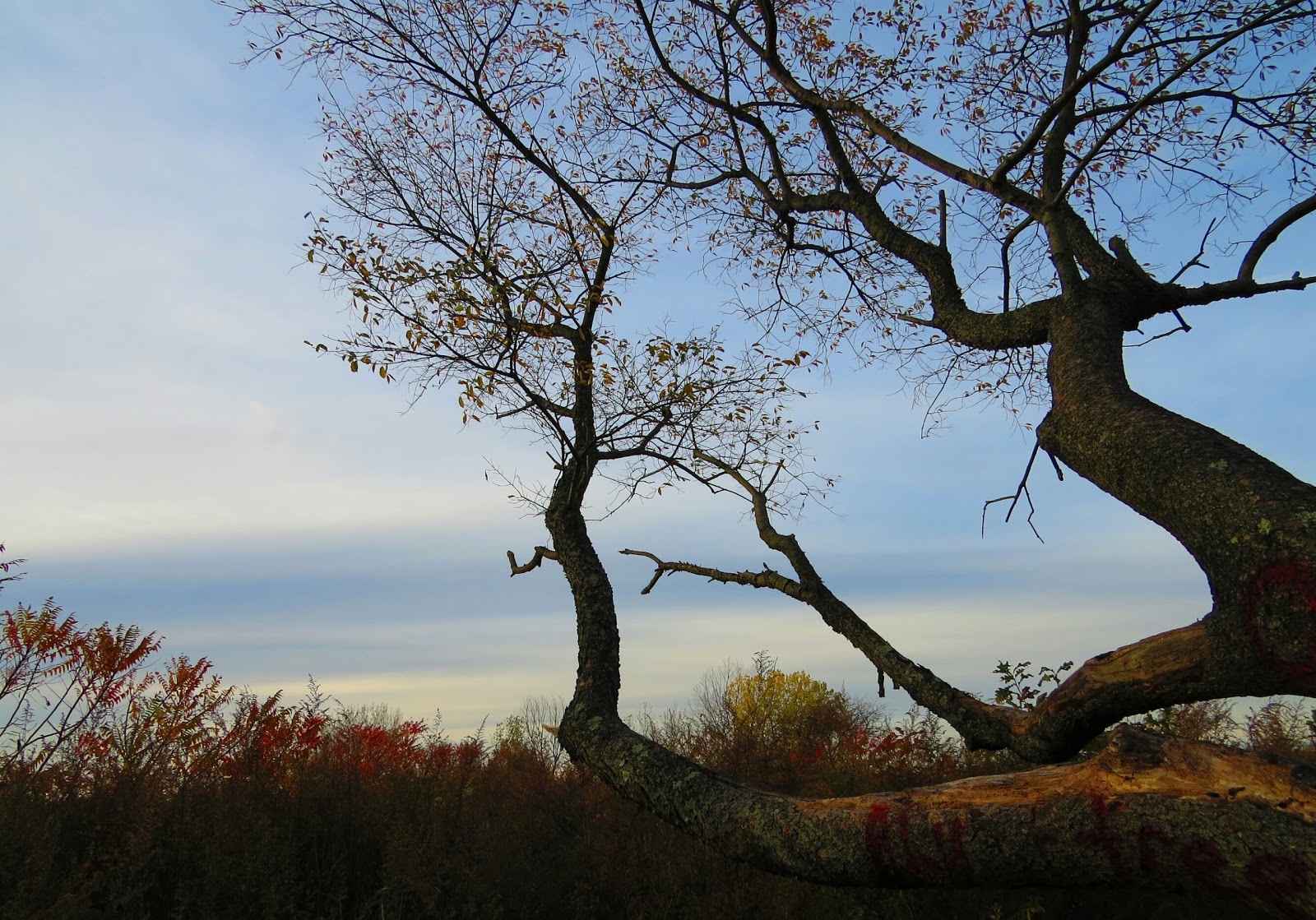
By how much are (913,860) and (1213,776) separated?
4.11 ft

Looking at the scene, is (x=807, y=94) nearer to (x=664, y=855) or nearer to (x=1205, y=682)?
(x=1205, y=682)

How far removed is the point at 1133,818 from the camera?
3.41 m

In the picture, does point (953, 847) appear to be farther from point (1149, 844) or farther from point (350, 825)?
point (350, 825)

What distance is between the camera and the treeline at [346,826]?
17.8ft

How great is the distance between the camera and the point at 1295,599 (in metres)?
3.06

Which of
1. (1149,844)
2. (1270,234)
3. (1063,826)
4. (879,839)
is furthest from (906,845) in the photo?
(1270,234)

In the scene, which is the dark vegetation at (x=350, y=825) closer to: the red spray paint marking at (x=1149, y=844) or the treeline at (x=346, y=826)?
the treeline at (x=346, y=826)

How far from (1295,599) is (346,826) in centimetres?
608

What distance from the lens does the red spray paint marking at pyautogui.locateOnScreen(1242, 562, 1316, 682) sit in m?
3.03

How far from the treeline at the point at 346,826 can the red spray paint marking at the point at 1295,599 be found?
335cm

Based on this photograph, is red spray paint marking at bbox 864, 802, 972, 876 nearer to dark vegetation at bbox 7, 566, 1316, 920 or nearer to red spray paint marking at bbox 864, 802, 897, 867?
red spray paint marking at bbox 864, 802, 897, 867

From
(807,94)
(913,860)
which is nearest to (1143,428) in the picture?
(913,860)

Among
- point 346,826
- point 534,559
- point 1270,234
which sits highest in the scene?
point 1270,234

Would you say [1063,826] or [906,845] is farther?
[906,845]
